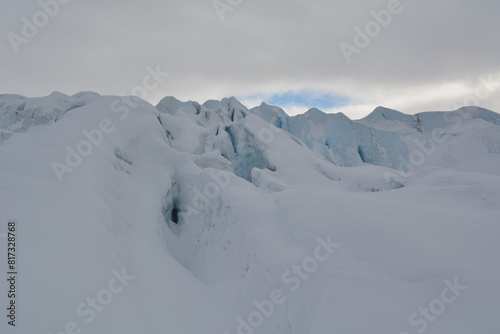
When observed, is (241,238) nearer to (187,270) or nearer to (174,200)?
(187,270)

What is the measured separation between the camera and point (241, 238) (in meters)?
10.6

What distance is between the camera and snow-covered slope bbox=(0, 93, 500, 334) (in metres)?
5.65

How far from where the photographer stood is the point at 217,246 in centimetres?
1214

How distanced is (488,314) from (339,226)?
3367mm

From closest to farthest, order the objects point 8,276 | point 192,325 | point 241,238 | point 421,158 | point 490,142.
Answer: point 8,276 → point 192,325 → point 241,238 → point 490,142 → point 421,158

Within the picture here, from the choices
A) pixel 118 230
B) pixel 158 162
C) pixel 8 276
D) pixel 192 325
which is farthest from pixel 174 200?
pixel 8 276
